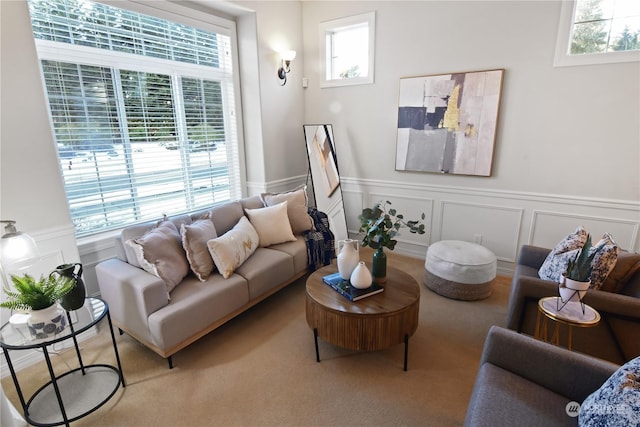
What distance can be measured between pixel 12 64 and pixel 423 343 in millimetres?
3298

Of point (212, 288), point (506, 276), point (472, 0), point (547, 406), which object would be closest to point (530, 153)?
point (506, 276)

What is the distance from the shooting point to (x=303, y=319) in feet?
8.94

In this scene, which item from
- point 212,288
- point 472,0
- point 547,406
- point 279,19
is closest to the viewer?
point 547,406

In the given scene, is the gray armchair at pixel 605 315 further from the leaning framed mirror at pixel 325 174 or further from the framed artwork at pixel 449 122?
the leaning framed mirror at pixel 325 174

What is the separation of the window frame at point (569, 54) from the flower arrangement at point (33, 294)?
4.06 meters

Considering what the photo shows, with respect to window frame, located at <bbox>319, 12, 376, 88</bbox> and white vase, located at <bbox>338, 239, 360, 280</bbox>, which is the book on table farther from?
window frame, located at <bbox>319, 12, 376, 88</bbox>

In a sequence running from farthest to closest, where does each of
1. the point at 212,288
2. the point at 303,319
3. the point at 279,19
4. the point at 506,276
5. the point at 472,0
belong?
the point at 279,19, the point at 506,276, the point at 472,0, the point at 303,319, the point at 212,288

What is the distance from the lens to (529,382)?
4.69 feet

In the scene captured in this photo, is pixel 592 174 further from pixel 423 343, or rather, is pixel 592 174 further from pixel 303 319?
pixel 303 319

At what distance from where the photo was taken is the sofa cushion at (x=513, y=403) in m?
1.24

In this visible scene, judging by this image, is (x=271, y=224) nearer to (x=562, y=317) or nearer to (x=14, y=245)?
(x=14, y=245)

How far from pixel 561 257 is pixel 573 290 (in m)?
0.51

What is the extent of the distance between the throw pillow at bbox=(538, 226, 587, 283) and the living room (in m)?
1.06

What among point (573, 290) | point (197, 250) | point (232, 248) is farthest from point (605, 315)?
point (197, 250)
